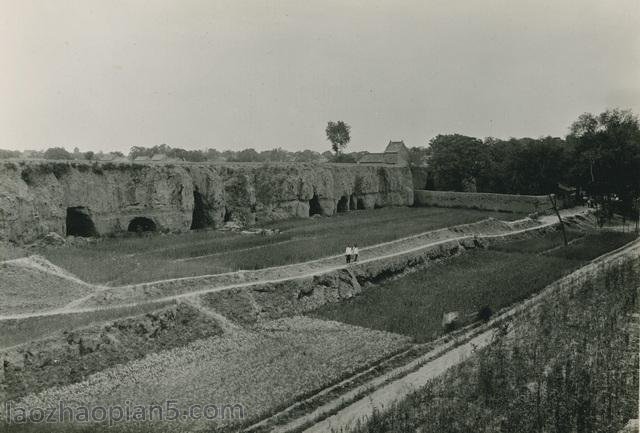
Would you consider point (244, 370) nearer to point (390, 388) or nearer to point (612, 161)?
point (390, 388)

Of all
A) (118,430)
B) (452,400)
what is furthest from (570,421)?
(118,430)

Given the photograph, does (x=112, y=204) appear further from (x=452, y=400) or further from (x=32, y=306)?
→ (x=452, y=400)

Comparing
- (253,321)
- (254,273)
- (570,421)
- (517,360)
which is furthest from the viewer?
(254,273)

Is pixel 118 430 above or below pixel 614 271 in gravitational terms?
below

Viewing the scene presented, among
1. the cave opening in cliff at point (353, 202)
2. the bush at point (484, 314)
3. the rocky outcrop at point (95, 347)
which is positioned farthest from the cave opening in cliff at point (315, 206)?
the rocky outcrop at point (95, 347)

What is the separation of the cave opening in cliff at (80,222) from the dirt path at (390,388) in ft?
70.1

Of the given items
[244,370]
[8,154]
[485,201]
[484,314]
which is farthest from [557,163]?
[8,154]

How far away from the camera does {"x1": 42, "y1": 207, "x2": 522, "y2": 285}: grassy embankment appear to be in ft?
70.3

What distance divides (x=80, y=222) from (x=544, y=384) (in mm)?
26584

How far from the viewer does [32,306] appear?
17250 mm

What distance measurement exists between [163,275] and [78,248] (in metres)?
8.13

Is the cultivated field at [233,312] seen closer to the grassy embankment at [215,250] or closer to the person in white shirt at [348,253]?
the grassy embankment at [215,250]

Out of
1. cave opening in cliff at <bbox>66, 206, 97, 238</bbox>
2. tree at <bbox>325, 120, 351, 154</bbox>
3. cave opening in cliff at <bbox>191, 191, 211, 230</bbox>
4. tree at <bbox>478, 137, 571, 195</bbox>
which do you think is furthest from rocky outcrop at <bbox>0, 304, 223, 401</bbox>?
tree at <bbox>325, 120, 351, 154</bbox>

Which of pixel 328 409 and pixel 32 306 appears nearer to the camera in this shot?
pixel 328 409
